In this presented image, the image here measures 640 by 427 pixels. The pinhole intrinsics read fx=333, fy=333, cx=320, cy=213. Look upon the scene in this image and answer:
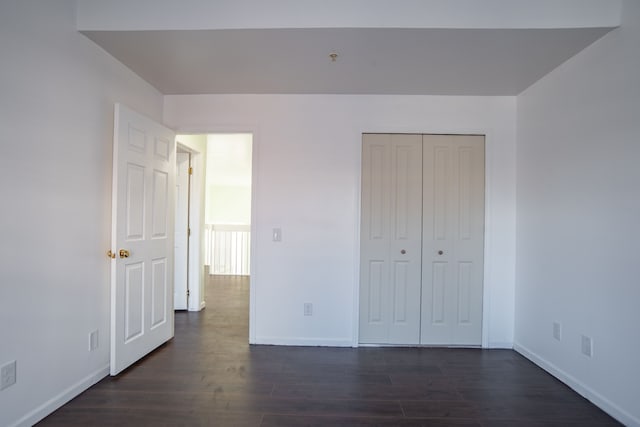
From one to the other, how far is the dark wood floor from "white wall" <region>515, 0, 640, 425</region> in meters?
0.26

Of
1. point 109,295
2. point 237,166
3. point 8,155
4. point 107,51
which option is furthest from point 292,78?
point 237,166

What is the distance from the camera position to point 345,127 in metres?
3.25

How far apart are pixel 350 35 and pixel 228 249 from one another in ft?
19.5

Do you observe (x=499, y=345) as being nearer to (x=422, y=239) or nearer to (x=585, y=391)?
(x=585, y=391)

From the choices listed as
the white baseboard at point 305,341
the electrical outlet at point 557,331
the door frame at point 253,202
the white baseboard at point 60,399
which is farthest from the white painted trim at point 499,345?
the white baseboard at point 60,399

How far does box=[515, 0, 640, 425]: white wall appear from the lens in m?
2.02

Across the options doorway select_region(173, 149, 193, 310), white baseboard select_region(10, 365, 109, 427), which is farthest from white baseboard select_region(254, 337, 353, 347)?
doorway select_region(173, 149, 193, 310)

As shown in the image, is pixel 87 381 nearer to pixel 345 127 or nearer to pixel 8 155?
pixel 8 155

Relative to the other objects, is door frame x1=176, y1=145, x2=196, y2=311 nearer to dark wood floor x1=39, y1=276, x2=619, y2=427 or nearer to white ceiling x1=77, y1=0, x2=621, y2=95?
dark wood floor x1=39, y1=276, x2=619, y2=427

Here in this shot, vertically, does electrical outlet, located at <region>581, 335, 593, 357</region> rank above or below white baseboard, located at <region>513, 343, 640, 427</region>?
above

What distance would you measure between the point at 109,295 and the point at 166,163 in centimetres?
126

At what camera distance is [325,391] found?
7.78 feet

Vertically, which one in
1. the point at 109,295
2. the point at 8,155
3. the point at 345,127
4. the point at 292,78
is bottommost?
the point at 109,295

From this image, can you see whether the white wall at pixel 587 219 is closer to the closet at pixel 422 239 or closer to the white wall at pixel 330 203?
the white wall at pixel 330 203
